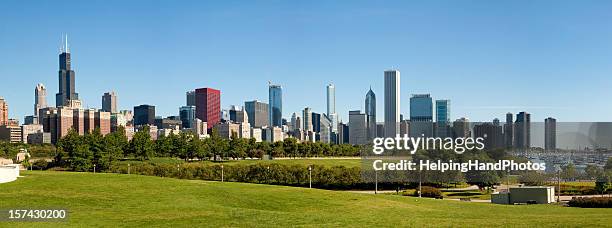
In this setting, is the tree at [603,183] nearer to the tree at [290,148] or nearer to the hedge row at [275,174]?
the hedge row at [275,174]

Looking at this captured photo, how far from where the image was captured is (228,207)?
2455 cm

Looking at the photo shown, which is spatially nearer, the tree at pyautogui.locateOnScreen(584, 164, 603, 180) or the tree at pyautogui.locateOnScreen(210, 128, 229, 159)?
the tree at pyautogui.locateOnScreen(584, 164, 603, 180)

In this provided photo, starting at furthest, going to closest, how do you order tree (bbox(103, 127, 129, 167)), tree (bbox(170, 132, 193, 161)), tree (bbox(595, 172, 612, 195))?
tree (bbox(170, 132, 193, 161)) → tree (bbox(103, 127, 129, 167)) → tree (bbox(595, 172, 612, 195))

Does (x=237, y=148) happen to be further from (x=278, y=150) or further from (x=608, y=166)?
(x=608, y=166)

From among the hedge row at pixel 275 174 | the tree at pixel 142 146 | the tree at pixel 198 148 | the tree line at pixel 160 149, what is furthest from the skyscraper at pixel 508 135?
the tree at pixel 198 148

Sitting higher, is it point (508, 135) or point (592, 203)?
point (508, 135)

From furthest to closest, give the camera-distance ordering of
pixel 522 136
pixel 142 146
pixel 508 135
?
pixel 142 146 → pixel 508 135 → pixel 522 136

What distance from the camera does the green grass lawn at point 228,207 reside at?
2027cm

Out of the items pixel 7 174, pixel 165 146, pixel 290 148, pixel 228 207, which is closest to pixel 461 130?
pixel 228 207

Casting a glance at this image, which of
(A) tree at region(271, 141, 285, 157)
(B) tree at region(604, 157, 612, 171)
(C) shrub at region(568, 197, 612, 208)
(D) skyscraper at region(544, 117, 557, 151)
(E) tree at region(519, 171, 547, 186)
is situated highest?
(D) skyscraper at region(544, 117, 557, 151)

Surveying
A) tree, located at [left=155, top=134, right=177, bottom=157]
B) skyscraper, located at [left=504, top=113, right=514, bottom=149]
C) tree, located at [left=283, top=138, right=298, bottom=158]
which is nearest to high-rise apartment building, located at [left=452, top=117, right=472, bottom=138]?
skyscraper, located at [left=504, top=113, right=514, bottom=149]

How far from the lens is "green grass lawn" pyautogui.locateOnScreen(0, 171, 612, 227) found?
66.5ft

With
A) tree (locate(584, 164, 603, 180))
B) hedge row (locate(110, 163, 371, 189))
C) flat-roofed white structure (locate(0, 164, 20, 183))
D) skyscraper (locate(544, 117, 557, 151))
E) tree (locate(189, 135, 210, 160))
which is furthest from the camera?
tree (locate(189, 135, 210, 160))

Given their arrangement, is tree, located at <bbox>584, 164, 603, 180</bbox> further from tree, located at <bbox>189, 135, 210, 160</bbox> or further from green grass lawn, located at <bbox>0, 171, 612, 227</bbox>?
tree, located at <bbox>189, 135, 210, 160</bbox>
